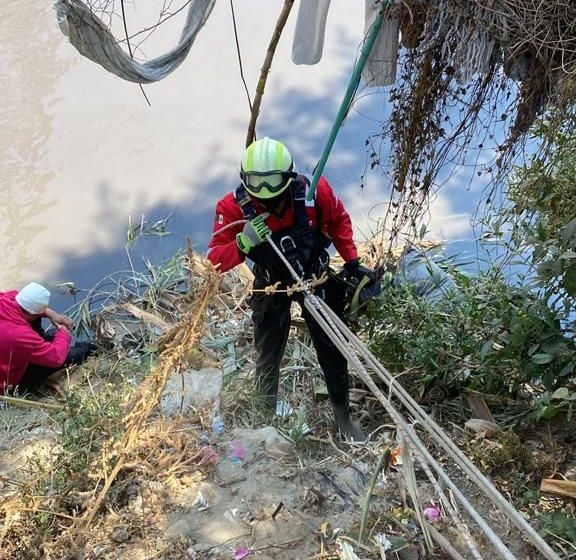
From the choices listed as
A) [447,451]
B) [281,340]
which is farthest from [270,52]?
[447,451]

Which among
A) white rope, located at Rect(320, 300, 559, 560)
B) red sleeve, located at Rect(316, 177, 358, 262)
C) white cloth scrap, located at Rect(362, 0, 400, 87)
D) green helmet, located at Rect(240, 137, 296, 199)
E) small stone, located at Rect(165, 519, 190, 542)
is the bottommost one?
white rope, located at Rect(320, 300, 559, 560)

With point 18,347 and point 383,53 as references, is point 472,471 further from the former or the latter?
point 18,347

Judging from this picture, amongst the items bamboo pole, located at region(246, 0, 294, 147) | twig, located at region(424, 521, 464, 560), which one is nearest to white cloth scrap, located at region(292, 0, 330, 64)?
bamboo pole, located at region(246, 0, 294, 147)

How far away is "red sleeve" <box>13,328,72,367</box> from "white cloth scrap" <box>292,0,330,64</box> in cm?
238

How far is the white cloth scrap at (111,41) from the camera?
2.66 meters

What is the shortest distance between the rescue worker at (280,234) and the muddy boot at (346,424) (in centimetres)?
9

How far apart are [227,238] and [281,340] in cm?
62

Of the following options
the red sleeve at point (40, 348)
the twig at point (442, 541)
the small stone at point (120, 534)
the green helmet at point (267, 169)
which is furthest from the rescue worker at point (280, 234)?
the red sleeve at point (40, 348)

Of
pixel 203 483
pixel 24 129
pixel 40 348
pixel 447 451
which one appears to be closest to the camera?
pixel 447 451

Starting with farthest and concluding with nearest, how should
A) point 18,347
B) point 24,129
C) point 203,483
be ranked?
point 24,129
point 18,347
point 203,483

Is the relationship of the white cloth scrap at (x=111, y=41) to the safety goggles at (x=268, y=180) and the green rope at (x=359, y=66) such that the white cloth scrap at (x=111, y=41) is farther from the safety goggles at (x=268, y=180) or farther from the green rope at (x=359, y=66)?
the green rope at (x=359, y=66)

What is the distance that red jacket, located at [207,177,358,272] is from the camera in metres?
2.86

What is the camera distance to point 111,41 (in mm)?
2785

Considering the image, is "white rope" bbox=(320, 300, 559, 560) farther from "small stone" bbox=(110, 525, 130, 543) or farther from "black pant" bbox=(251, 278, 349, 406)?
"small stone" bbox=(110, 525, 130, 543)
